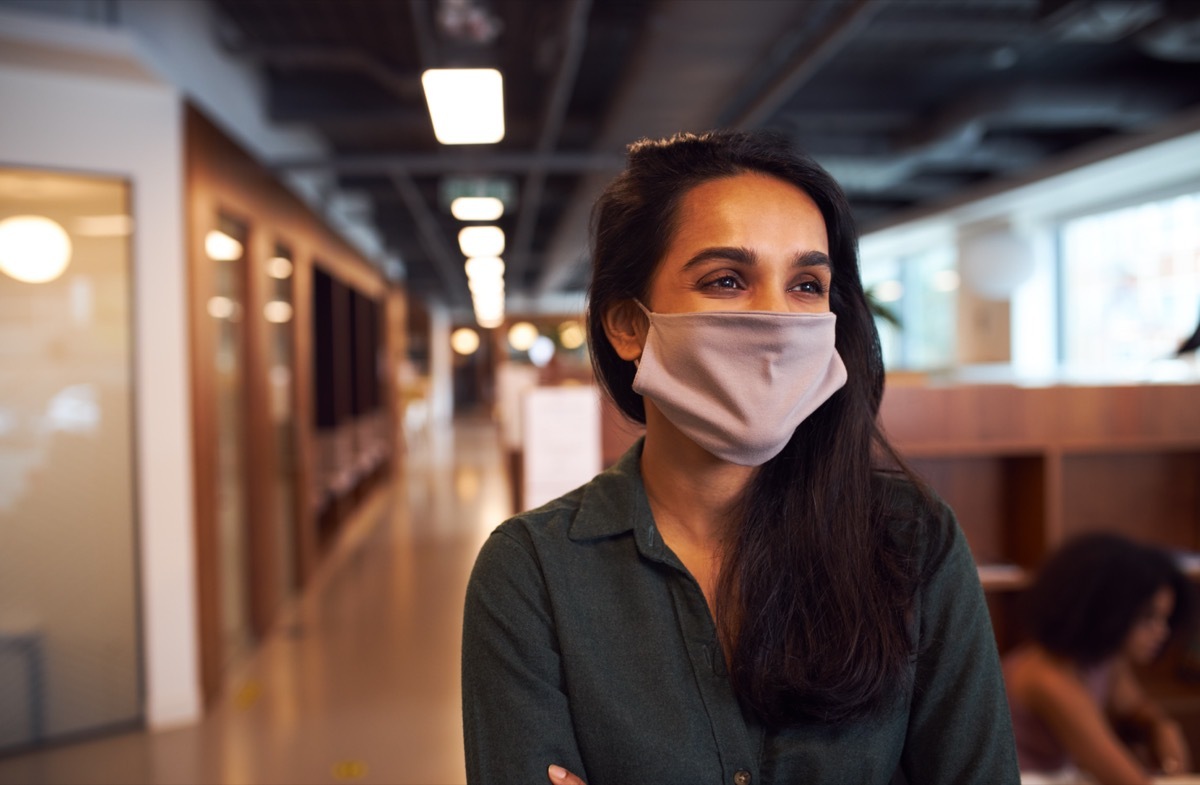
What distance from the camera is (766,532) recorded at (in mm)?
1328

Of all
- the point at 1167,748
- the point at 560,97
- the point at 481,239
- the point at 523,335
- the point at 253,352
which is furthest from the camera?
the point at 523,335

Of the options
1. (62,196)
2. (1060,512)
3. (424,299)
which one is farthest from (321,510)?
(424,299)

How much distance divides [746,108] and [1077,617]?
3.05m

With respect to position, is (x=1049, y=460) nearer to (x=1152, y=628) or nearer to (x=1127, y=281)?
(x=1152, y=628)

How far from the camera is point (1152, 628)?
2711mm

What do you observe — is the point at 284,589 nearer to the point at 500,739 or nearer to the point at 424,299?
the point at 500,739

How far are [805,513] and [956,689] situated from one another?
0.29m

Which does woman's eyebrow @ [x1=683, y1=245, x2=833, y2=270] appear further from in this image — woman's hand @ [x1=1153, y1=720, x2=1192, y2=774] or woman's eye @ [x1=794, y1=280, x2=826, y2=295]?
woman's hand @ [x1=1153, y1=720, x2=1192, y2=774]

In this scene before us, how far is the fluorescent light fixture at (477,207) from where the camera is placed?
6.96m

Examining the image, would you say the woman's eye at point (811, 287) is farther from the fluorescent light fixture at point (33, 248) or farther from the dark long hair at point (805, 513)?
the fluorescent light fixture at point (33, 248)

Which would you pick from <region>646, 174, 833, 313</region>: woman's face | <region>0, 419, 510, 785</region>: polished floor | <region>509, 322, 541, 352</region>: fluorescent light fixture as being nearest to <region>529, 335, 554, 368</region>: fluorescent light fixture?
<region>509, 322, 541, 352</region>: fluorescent light fixture

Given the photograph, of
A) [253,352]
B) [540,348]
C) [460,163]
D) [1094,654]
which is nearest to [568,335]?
[540,348]

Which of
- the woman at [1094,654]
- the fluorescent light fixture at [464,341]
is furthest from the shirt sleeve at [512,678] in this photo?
the fluorescent light fixture at [464,341]

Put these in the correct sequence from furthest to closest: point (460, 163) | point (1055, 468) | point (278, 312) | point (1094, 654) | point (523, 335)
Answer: point (523, 335) < point (278, 312) < point (460, 163) < point (1055, 468) < point (1094, 654)
